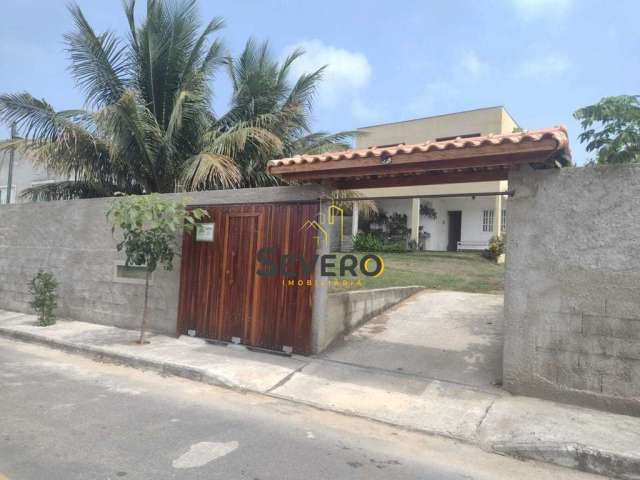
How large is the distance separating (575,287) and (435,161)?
6.79 feet

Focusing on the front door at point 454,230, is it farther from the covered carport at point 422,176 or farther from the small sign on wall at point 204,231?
the small sign on wall at point 204,231

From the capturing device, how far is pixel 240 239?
732 cm

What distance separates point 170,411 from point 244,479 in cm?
174

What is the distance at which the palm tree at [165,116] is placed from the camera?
999cm

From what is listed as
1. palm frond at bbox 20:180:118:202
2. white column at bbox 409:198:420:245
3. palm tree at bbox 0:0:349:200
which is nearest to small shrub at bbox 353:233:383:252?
white column at bbox 409:198:420:245

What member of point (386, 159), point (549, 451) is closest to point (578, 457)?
point (549, 451)

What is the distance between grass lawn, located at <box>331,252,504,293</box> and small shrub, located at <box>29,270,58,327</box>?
5.66 metres

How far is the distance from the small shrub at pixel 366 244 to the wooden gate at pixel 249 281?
504 inches

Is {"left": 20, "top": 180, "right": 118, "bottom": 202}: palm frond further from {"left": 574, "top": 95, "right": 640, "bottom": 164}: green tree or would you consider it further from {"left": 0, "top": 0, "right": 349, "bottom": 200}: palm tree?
{"left": 574, "top": 95, "right": 640, "bottom": 164}: green tree

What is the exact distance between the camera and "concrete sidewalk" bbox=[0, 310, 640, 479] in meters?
3.93

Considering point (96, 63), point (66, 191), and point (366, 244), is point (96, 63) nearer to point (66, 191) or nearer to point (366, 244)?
point (66, 191)

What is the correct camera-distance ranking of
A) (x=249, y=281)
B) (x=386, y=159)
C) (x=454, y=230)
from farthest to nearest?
(x=454, y=230), (x=249, y=281), (x=386, y=159)

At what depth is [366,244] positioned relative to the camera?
2066cm

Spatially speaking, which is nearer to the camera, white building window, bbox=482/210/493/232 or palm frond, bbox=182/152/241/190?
palm frond, bbox=182/152/241/190
